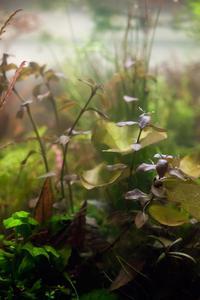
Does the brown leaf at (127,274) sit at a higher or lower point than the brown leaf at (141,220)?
lower

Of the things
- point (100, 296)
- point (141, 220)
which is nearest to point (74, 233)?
point (100, 296)

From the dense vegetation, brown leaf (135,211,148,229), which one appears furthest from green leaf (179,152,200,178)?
brown leaf (135,211,148,229)

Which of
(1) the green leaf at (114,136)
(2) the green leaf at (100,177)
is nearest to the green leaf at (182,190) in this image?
(2) the green leaf at (100,177)

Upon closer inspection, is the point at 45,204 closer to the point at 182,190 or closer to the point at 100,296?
the point at 100,296

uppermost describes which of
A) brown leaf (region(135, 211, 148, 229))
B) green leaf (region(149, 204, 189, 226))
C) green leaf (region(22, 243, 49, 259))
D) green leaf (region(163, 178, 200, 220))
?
green leaf (region(163, 178, 200, 220))

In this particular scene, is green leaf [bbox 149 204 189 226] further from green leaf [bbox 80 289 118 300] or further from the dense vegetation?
green leaf [bbox 80 289 118 300]

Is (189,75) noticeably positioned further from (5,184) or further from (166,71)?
(5,184)

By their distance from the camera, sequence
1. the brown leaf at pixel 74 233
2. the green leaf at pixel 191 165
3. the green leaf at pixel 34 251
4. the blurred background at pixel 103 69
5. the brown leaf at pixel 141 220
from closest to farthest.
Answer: the brown leaf at pixel 141 220
the green leaf at pixel 34 251
the brown leaf at pixel 74 233
the green leaf at pixel 191 165
the blurred background at pixel 103 69

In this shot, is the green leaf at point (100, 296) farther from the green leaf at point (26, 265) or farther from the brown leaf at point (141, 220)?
the brown leaf at point (141, 220)
